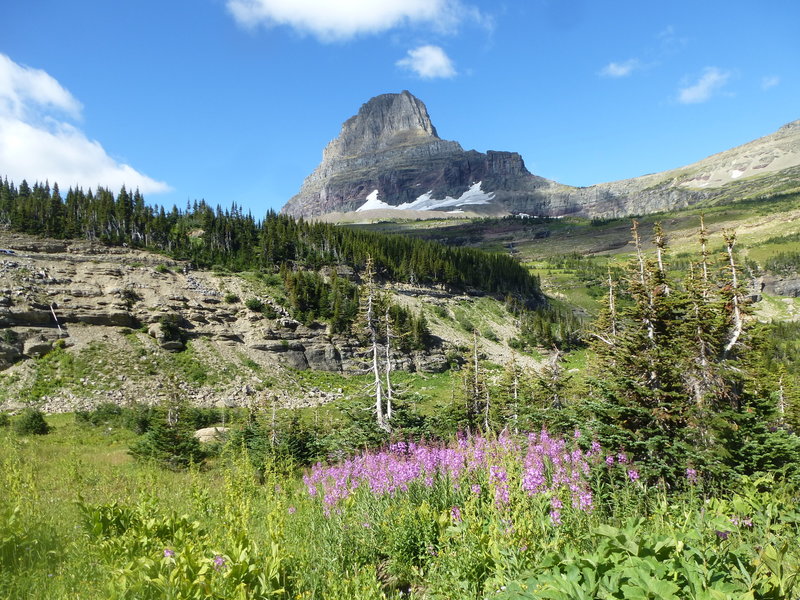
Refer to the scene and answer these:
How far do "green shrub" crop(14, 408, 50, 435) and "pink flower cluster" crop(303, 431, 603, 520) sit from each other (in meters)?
27.6

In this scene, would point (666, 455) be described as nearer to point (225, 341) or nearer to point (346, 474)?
point (346, 474)

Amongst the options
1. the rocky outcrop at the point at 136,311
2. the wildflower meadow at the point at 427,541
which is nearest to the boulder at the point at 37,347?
→ the rocky outcrop at the point at 136,311

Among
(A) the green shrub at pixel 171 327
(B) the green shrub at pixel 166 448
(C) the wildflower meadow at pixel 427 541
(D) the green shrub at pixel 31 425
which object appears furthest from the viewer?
(A) the green shrub at pixel 171 327

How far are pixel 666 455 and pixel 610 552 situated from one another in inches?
298

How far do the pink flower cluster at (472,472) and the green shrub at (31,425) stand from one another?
27.6 metres

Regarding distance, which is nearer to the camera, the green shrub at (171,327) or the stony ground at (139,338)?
the stony ground at (139,338)

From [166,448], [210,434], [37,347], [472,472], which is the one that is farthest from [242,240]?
[472,472]

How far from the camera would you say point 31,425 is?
84.0ft

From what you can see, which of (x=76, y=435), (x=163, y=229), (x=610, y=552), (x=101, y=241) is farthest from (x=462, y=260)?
(x=610, y=552)

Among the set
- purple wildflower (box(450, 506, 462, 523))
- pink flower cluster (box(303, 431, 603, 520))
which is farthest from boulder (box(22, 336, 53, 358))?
purple wildflower (box(450, 506, 462, 523))

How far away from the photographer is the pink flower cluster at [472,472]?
4.78 m

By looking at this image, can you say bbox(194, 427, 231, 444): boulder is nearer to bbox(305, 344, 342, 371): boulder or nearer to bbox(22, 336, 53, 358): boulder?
bbox(22, 336, 53, 358): boulder

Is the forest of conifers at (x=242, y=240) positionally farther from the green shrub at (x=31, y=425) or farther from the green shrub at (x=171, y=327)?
the green shrub at (x=31, y=425)

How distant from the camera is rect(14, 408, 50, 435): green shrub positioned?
2513 cm
